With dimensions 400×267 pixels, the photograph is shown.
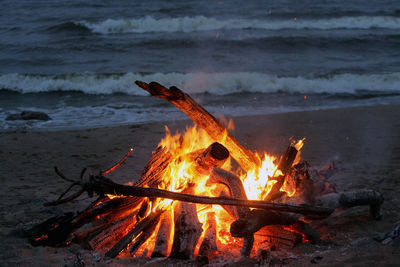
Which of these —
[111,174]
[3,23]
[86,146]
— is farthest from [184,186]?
[3,23]

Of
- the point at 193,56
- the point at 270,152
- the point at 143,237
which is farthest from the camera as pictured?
the point at 193,56

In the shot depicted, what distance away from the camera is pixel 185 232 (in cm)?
374

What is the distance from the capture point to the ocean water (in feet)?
40.5

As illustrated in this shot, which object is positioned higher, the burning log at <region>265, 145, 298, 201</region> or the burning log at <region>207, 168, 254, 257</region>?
the burning log at <region>265, 145, 298, 201</region>

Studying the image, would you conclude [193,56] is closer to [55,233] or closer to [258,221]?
[55,233]

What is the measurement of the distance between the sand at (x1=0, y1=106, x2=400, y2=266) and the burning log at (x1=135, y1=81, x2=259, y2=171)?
1152 millimetres

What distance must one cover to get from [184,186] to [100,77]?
11.9m

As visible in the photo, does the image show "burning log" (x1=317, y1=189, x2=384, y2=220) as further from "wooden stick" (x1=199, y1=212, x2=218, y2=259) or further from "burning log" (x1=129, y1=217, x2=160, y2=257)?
"burning log" (x1=129, y1=217, x2=160, y2=257)

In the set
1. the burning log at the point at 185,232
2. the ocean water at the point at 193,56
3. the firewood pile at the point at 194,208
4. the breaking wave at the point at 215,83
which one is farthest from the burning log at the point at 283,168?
the breaking wave at the point at 215,83

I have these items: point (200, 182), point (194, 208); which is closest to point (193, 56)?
point (200, 182)

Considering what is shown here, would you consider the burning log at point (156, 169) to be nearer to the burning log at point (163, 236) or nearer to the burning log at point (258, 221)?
the burning log at point (163, 236)

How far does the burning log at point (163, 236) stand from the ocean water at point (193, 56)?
21.6 ft

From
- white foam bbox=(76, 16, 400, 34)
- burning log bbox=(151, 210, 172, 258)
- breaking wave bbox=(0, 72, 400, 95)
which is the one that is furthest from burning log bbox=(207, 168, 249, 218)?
white foam bbox=(76, 16, 400, 34)

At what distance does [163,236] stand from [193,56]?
1579 centimetres
